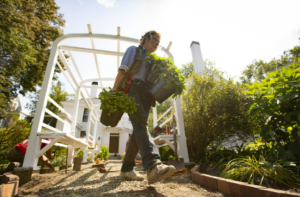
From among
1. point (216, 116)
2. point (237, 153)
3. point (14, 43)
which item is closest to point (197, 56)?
point (216, 116)

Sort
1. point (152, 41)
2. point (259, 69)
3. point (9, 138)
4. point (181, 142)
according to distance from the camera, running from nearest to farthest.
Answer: point (152, 41) → point (181, 142) → point (9, 138) → point (259, 69)

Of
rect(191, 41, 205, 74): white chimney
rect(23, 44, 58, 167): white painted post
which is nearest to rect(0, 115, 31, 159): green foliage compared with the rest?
rect(23, 44, 58, 167): white painted post

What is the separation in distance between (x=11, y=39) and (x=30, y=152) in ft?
18.4

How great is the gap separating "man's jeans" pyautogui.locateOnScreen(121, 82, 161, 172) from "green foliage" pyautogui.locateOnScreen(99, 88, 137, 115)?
0.10 metres

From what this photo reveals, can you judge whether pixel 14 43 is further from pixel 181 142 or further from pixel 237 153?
pixel 237 153

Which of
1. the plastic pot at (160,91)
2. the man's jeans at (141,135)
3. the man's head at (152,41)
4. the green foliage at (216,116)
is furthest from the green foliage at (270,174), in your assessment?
the man's head at (152,41)

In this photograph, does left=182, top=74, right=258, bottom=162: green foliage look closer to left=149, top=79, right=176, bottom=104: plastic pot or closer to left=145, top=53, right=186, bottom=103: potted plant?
left=145, top=53, right=186, bottom=103: potted plant

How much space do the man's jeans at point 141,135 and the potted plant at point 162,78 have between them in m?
0.12

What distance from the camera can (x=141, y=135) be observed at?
1.41 meters

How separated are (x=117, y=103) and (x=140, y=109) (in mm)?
241

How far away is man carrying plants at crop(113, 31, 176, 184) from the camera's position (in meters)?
1.27

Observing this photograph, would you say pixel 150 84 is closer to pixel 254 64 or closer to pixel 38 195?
pixel 38 195

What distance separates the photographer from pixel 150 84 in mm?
1753

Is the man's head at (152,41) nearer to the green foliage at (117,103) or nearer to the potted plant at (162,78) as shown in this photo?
the potted plant at (162,78)
